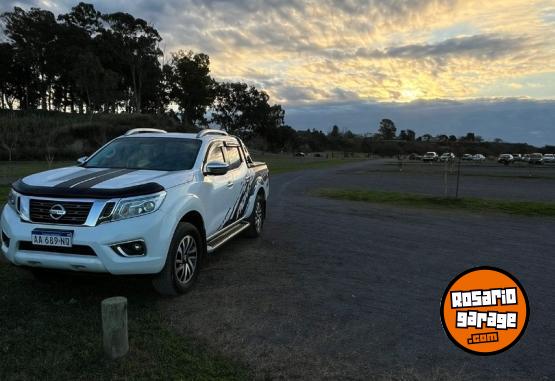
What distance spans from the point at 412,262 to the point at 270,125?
324 ft

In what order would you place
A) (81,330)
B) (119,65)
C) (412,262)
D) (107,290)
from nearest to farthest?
1. (81,330)
2. (107,290)
3. (412,262)
4. (119,65)

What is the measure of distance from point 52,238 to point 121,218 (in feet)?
2.33

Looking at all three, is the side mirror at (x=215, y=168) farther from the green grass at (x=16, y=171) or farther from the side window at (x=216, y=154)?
the green grass at (x=16, y=171)

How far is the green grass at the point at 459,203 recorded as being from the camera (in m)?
13.9

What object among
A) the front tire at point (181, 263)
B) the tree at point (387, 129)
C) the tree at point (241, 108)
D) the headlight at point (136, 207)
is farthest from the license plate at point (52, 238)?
the tree at point (387, 129)

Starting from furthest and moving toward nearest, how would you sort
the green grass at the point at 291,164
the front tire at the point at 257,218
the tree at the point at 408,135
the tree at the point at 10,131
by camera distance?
1. the tree at the point at 408,135
2. the tree at the point at 10,131
3. the green grass at the point at 291,164
4. the front tire at the point at 257,218

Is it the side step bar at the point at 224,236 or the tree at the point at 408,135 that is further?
the tree at the point at 408,135

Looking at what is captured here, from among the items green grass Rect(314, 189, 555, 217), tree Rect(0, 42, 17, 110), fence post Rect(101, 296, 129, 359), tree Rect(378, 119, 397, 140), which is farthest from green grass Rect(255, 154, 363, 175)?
tree Rect(378, 119, 397, 140)

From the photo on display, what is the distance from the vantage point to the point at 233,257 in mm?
7055

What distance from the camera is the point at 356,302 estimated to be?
5.10 metres

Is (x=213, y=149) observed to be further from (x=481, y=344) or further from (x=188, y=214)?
(x=481, y=344)

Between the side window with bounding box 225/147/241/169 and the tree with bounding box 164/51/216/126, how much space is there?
77.2m

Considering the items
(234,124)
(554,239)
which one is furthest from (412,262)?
(234,124)

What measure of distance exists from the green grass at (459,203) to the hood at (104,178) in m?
11.5
